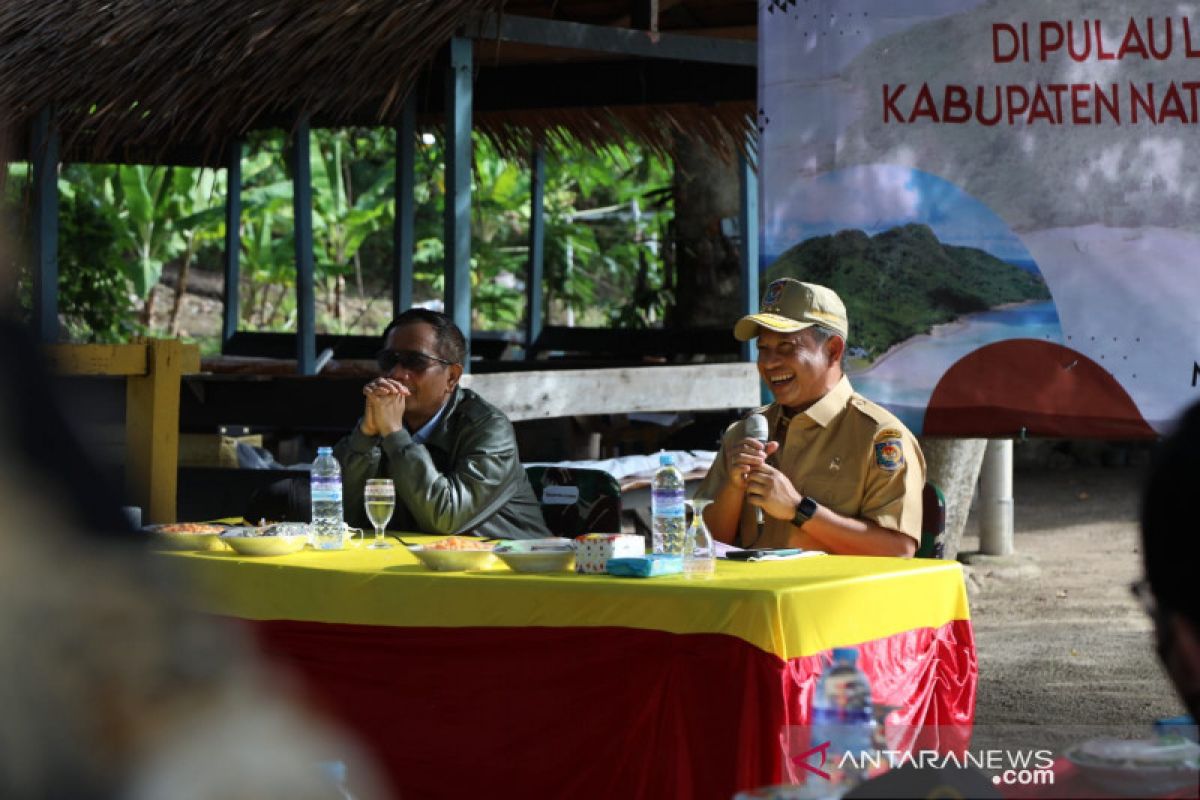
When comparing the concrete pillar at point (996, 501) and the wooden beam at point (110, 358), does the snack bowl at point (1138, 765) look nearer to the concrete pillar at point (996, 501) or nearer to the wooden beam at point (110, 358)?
the wooden beam at point (110, 358)

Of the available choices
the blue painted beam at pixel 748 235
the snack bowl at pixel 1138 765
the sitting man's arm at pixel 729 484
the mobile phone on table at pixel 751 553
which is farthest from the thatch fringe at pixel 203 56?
the snack bowl at pixel 1138 765

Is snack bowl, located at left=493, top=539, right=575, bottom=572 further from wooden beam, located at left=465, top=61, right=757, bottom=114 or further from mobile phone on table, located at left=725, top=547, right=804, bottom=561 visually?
wooden beam, located at left=465, top=61, right=757, bottom=114

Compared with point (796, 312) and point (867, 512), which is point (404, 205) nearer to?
point (796, 312)

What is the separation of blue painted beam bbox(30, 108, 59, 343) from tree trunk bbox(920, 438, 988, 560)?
480cm

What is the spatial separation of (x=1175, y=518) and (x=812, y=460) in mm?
3395

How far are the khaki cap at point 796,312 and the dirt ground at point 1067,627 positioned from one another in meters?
1.02

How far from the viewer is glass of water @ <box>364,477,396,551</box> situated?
510cm

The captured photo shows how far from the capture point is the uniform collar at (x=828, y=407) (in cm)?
511

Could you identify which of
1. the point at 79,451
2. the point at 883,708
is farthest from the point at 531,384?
the point at 79,451

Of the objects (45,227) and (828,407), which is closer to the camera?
(828,407)

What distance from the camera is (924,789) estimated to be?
203 cm

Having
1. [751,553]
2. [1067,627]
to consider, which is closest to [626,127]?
[1067,627]

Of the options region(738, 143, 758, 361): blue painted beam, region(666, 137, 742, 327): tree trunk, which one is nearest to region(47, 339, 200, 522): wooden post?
region(738, 143, 758, 361): blue painted beam

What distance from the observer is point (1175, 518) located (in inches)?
67.2
